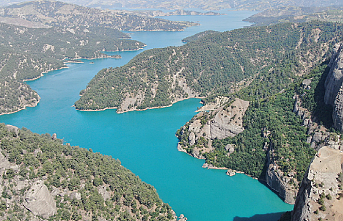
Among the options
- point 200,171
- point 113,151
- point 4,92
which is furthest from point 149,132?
point 4,92

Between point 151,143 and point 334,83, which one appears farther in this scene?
point 151,143

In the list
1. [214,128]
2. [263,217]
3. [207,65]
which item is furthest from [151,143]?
[207,65]

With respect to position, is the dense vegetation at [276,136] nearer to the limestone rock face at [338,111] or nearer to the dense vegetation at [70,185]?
the limestone rock face at [338,111]

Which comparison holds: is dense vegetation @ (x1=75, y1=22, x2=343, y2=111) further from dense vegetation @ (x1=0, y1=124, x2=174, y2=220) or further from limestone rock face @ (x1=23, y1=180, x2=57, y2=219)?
limestone rock face @ (x1=23, y1=180, x2=57, y2=219)

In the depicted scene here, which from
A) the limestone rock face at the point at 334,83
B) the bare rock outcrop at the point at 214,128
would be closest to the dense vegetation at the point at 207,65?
the bare rock outcrop at the point at 214,128

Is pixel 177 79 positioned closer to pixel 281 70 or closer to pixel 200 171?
pixel 281 70

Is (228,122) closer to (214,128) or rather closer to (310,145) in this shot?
(214,128)

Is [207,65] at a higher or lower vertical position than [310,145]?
higher
